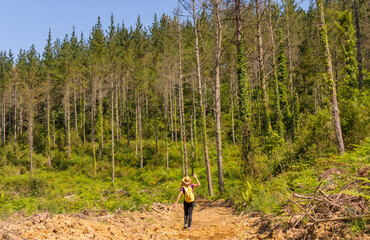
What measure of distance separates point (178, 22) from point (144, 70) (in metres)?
16.2

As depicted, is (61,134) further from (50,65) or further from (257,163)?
(257,163)

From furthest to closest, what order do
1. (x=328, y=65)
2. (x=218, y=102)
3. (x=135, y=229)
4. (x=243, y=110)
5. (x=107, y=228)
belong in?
(x=218, y=102), (x=243, y=110), (x=328, y=65), (x=135, y=229), (x=107, y=228)

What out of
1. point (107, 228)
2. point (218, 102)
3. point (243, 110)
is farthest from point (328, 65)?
point (107, 228)

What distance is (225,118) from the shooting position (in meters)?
40.8

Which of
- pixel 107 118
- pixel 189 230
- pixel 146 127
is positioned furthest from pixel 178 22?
pixel 107 118

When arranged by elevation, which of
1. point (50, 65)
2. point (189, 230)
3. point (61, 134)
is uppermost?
point (50, 65)

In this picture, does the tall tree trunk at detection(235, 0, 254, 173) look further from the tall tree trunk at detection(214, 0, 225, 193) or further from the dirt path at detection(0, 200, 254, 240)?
the dirt path at detection(0, 200, 254, 240)

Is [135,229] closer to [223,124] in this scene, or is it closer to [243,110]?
[243,110]

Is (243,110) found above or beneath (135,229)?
above

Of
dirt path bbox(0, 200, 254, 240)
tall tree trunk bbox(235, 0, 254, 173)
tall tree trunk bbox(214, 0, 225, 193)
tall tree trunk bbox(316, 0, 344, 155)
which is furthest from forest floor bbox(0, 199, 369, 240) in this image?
tall tree trunk bbox(316, 0, 344, 155)

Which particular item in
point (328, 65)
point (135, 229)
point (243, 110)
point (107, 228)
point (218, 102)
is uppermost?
point (328, 65)

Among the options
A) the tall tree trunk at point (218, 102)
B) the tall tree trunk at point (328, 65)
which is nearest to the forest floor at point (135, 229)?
the tall tree trunk at point (218, 102)

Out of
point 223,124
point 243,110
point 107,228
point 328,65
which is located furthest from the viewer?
point 223,124

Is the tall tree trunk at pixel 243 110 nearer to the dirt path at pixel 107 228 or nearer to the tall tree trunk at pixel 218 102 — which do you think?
the tall tree trunk at pixel 218 102
